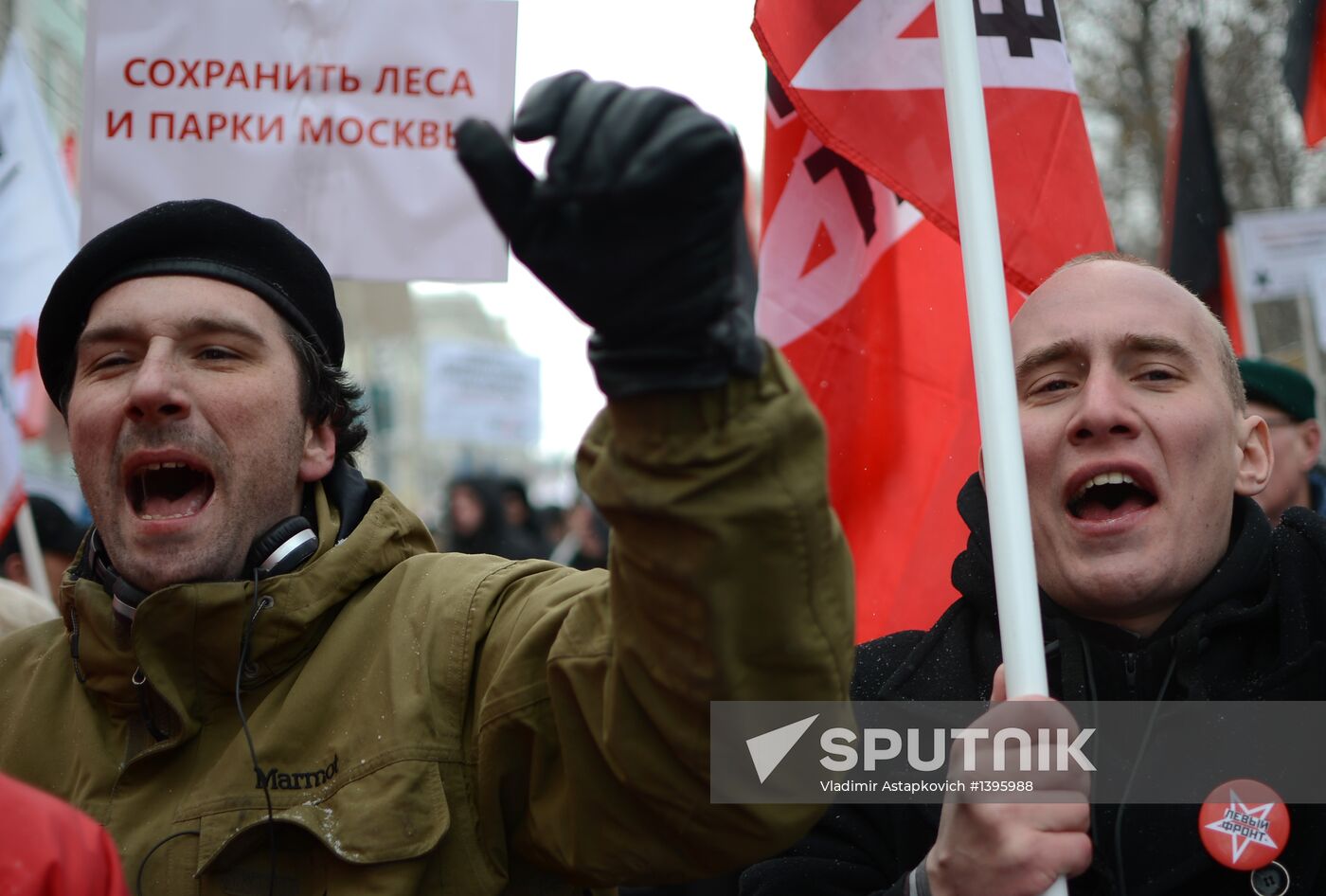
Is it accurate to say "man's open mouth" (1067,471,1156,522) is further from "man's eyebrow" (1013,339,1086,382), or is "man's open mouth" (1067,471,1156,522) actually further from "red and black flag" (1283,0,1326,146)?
"red and black flag" (1283,0,1326,146)

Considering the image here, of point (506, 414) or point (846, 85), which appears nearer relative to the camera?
point (846, 85)

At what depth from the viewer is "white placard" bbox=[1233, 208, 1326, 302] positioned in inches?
311

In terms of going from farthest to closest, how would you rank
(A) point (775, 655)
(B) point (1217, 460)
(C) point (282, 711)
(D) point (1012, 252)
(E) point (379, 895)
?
(D) point (1012, 252) → (B) point (1217, 460) → (C) point (282, 711) → (E) point (379, 895) → (A) point (775, 655)

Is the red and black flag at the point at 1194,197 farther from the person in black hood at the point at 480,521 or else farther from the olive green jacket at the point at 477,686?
the olive green jacket at the point at 477,686

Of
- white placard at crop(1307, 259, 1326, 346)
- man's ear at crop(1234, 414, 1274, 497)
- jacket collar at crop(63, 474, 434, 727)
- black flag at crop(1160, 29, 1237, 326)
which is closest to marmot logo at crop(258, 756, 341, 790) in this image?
jacket collar at crop(63, 474, 434, 727)

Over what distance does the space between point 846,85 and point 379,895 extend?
2.05 m

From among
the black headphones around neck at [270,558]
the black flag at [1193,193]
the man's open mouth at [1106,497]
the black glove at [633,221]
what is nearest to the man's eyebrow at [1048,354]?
the man's open mouth at [1106,497]

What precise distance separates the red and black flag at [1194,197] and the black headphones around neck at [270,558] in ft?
18.6

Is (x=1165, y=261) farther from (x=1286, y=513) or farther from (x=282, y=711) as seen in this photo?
(x=282, y=711)

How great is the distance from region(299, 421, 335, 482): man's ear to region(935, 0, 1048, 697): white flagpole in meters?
1.21

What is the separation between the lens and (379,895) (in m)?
2.13

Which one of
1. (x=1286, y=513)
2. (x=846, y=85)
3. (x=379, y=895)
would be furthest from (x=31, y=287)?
(x=1286, y=513)

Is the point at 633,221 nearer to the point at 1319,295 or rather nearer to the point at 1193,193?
the point at 1193,193

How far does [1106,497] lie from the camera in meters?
2.75
